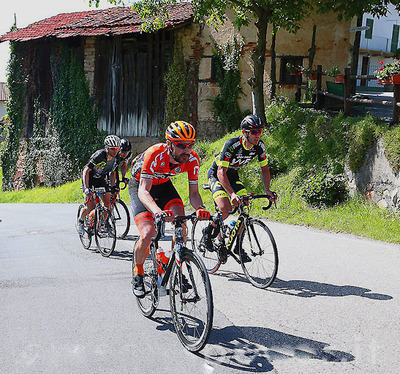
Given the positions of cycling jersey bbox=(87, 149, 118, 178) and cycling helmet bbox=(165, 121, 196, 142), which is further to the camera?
cycling jersey bbox=(87, 149, 118, 178)

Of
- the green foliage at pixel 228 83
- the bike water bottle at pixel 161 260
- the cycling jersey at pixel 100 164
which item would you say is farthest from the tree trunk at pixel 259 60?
the bike water bottle at pixel 161 260

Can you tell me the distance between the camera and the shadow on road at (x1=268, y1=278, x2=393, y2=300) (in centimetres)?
585

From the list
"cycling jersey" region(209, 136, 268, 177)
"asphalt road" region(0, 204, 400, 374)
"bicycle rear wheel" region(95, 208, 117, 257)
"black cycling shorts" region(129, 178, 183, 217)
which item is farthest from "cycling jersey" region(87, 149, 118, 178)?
"black cycling shorts" region(129, 178, 183, 217)

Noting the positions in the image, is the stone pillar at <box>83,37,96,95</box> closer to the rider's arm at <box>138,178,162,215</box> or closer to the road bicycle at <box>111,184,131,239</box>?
the road bicycle at <box>111,184,131,239</box>

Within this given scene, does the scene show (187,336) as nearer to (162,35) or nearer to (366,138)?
(366,138)

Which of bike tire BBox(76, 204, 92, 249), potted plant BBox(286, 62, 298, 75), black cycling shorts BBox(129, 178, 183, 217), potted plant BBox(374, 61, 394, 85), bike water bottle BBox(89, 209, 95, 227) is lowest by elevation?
bike tire BBox(76, 204, 92, 249)

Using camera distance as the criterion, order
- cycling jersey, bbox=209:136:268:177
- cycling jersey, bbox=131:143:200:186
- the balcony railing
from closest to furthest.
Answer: cycling jersey, bbox=131:143:200:186, cycling jersey, bbox=209:136:268:177, the balcony railing

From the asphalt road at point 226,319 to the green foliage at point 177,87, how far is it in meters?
13.8

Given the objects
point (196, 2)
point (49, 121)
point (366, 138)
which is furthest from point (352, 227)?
point (49, 121)

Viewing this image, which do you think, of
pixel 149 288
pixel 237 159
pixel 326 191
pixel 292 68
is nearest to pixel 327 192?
pixel 326 191

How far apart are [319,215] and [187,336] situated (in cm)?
676

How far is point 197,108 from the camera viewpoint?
21078 millimetres

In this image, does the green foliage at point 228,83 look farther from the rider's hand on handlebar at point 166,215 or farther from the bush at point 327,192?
the rider's hand on handlebar at point 166,215

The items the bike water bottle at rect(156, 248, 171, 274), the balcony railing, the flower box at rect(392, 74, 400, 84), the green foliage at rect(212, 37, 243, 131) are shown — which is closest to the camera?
the bike water bottle at rect(156, 248, 171, 274)
